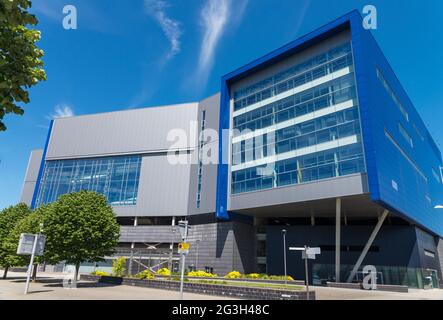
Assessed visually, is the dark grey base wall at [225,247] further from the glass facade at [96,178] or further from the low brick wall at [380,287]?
the glass facade at [96,178]

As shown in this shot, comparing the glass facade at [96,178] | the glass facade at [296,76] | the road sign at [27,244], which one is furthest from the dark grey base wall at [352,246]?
the road sign at [27,244]

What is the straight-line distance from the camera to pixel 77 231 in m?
30.7

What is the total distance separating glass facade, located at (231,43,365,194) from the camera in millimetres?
37500

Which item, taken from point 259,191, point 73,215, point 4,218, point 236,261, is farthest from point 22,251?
point 236,261

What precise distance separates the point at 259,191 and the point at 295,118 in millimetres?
11323

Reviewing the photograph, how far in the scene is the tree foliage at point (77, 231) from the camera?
101ft

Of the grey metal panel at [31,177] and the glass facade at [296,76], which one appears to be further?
the grey metal panel at [31,177]

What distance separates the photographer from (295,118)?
142 feet

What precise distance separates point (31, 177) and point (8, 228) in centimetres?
4142

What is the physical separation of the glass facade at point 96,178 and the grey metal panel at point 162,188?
6.27 feet

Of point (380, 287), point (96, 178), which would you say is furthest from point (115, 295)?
point (96, 178)

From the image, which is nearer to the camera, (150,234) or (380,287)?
(380,287)

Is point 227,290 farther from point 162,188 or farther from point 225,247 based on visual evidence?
point 162,188

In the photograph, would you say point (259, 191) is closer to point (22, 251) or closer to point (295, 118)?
point (295, 118)
